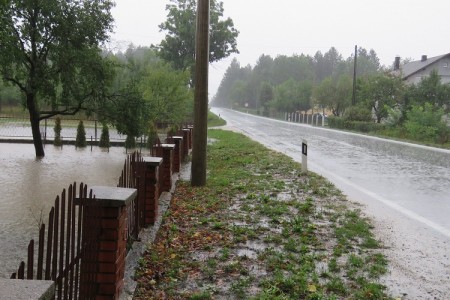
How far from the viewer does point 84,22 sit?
1823cm

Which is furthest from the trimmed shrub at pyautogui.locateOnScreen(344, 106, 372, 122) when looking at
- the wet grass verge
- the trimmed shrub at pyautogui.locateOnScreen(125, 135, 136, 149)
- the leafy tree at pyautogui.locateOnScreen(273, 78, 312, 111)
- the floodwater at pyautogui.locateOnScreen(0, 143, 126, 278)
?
the wet grass verge

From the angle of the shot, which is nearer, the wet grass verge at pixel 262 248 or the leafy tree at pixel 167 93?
the wet grass verge at pixel 262 248

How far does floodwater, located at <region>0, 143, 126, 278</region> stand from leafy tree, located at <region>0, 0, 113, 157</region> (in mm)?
1953

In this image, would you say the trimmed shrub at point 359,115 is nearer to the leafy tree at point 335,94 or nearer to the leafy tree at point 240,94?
the leafy tree at point 335,94

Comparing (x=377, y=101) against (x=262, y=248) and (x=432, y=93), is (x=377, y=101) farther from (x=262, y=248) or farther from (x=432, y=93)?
(x=262, y=248)

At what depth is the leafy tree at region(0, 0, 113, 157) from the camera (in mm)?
17734

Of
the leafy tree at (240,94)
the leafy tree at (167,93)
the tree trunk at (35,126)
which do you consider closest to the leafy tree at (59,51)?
the tree trunk at (35,126)

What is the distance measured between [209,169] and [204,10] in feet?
16.6

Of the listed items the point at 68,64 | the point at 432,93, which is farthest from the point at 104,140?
the point at 432,93

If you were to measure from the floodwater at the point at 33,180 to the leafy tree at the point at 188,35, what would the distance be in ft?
105

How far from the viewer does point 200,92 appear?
30.5 feet

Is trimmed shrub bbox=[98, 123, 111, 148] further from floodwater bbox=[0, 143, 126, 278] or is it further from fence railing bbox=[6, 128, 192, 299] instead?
fence railing bbox=[6, 128, 192, 299]

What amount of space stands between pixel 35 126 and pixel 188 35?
115 ft

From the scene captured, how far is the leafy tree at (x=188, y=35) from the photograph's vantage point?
5250 cm
